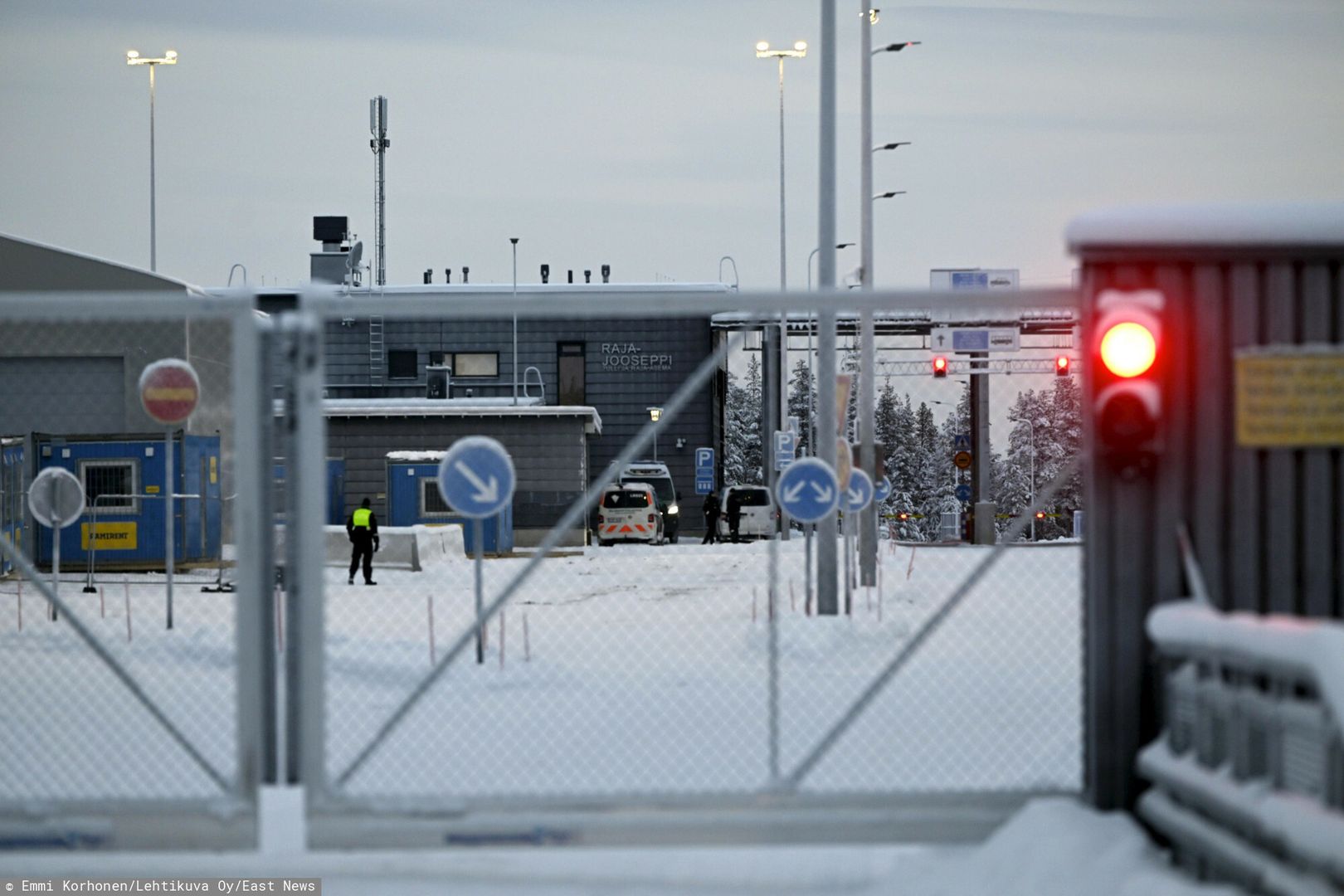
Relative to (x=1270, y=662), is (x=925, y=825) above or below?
below

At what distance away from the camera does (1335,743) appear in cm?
534

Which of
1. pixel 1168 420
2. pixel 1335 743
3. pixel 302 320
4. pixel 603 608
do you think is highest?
pixel 302 320

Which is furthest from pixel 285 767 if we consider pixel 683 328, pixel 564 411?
pixel 683 328

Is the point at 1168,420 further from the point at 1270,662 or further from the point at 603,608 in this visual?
the point at 603,608

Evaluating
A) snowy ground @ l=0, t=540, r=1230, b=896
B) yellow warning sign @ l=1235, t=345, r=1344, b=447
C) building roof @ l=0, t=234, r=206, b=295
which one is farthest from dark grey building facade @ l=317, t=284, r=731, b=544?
yellow warning sign @ l=1235, t=345, r=1344, b=447

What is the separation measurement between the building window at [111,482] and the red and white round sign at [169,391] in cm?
1392

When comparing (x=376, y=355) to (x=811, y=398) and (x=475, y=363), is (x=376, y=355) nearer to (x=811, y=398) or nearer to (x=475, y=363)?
(x=475, y=363)

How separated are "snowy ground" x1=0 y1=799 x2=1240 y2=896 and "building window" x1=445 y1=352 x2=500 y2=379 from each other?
5994 cm

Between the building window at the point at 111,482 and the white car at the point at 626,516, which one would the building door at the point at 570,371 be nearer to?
the white car at the point at 626,516

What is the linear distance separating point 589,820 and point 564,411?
3831 cm

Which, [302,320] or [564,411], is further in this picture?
[564,411]

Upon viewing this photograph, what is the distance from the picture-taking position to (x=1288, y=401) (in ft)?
23.6

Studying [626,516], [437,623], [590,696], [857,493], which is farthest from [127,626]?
[626,516]

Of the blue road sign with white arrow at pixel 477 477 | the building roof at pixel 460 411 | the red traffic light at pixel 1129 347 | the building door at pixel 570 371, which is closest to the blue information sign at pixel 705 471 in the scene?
the building roof at pixel 460 411
